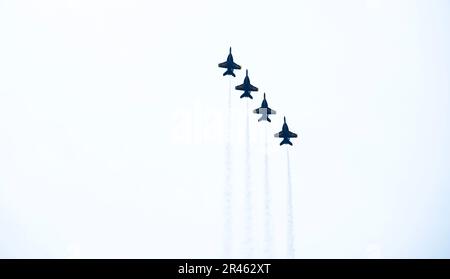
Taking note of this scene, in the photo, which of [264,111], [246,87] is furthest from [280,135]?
[246,87]

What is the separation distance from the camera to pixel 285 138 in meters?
96.1

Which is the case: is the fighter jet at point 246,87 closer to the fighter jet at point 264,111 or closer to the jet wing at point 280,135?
the fighter jet at point 264,111

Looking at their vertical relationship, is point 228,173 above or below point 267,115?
below
